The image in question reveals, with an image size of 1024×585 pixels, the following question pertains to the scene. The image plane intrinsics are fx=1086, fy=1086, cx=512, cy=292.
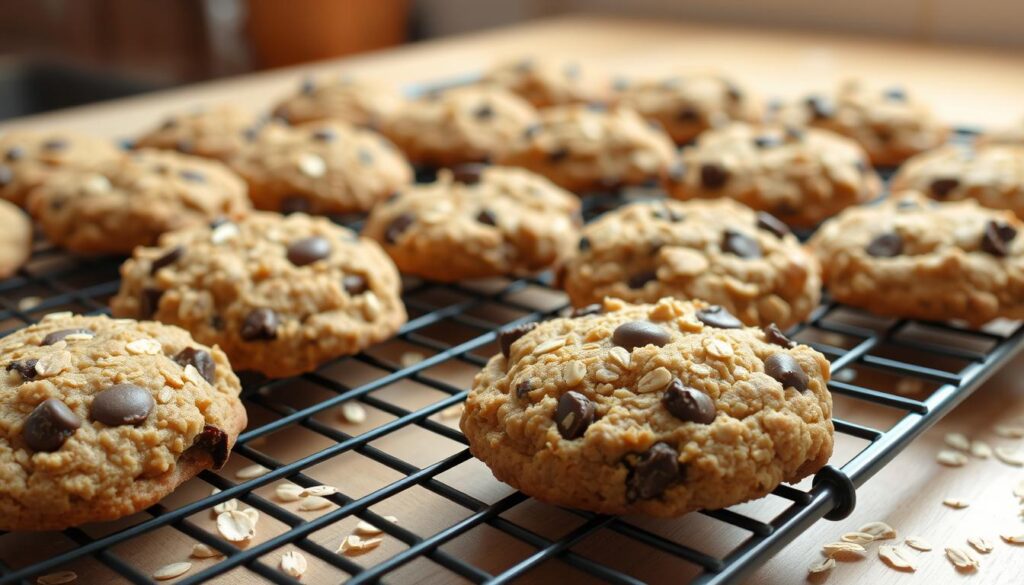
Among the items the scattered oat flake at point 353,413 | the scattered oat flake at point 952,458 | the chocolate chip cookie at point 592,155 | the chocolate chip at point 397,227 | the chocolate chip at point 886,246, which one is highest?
the chocolate chip cookie at point 592,155

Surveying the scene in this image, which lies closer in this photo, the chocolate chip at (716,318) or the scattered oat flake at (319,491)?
the scattered oat flake at (319,491)

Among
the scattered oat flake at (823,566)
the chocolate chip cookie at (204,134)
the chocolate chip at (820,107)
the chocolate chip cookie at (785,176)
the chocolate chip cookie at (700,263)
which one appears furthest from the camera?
the chocolate chip at (820,107)

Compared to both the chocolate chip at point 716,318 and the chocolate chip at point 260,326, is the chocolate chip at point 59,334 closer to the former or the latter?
the chocolate chip at point 260,326

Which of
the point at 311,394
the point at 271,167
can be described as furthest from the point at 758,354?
the point at 271,167

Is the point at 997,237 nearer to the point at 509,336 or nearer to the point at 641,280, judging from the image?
the point at 641,280

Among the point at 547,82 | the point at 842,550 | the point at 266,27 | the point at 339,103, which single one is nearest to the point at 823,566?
the point at 842,550

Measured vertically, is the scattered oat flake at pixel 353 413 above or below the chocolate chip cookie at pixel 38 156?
below

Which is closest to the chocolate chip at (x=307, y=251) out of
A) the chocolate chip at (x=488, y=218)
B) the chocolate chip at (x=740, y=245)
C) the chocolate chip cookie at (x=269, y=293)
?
the chocolate chip cookie at (x=269, y=293)

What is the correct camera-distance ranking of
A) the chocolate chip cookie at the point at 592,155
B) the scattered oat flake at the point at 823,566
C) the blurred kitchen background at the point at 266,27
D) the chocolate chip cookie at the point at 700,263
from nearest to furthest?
1. the scattered oat flake at the point at 823,566
2. the chocolate chip cookie at the point at 700,263
3. the chocolate chip cookie at the point at 592,155
4. the blurred kitchen background at the point at 266,27
